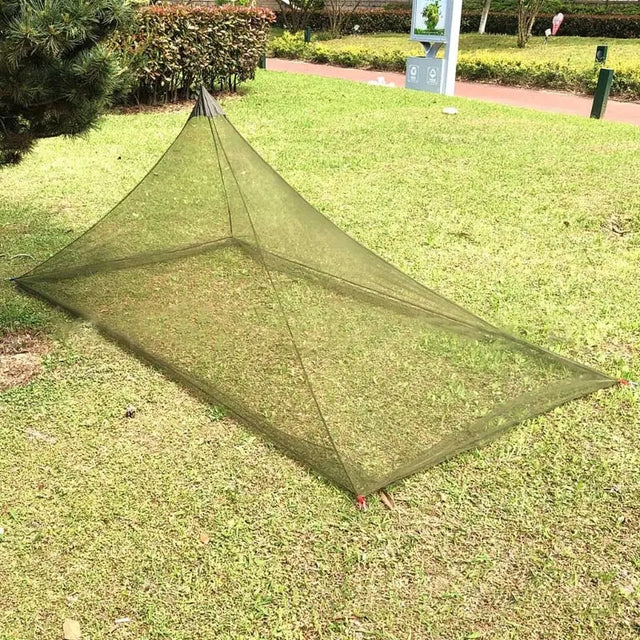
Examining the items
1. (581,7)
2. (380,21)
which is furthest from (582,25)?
(380,21)

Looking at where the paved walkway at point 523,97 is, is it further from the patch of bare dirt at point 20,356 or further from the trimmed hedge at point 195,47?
the patch of bare dirt at point 20,356

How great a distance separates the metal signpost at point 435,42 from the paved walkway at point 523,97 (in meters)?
1.12

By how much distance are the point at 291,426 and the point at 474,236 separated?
3166 mm

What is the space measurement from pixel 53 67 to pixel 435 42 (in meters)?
10.1

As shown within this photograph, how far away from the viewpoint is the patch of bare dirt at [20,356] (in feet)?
11.5

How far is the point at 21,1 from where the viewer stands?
115 inches

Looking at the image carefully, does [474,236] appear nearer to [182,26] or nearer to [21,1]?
[21,1]

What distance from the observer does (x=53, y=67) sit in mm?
3207

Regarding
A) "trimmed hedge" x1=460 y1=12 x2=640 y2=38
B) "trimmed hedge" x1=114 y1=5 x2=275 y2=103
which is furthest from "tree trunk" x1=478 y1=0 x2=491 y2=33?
"trimmed hedge" x1=114 y1=5 x2=275 y2=103

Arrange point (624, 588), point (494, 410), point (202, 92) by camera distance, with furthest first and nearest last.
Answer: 1. point (202, 92)
2. point (494, 410)
3. point (624, 588)

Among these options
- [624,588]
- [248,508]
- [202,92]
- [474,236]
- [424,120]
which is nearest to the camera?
[624,588]

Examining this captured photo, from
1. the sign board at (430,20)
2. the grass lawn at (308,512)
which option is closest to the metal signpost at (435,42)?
the sign board at (430,20)

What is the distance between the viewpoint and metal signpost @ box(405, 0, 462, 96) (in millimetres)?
11727

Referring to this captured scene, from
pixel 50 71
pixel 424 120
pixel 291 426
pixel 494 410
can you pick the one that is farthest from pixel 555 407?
pixel 424 120
